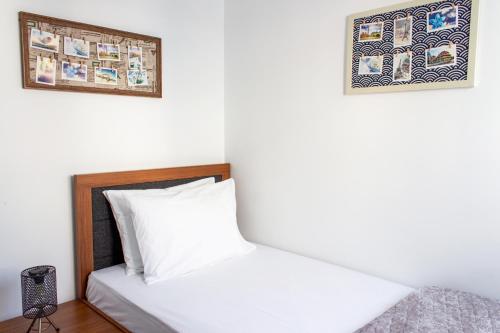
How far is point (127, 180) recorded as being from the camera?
6.89 ft

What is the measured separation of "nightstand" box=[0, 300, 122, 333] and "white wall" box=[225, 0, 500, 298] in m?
1.13

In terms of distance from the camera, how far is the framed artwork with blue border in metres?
1.59

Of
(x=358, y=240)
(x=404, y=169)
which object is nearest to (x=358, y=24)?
(x=404, y=169)

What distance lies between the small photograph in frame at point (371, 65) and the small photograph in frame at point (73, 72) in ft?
4.71

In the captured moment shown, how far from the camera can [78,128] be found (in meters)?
1.96

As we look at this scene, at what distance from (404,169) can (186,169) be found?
1.30 meters

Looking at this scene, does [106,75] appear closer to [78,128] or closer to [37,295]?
[78,128]

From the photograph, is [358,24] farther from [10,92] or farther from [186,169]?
[10,92]

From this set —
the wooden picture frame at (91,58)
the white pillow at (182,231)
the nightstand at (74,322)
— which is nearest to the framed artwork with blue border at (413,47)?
the white pillow at (182,231)

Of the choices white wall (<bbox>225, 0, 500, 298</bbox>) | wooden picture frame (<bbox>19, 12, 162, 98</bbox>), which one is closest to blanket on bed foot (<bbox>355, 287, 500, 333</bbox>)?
white wall (<bbox>225, 0, 500, 298</bbox>)

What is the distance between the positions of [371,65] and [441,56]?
0.33 metres

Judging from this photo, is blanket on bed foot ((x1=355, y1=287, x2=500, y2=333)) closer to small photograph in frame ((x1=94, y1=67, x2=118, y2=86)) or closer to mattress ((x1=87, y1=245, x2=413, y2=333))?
mattress ((x1=87, y1=245, x2=413, y2=333))

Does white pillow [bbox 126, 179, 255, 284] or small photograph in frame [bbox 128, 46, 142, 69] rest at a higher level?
small photograph in frame [bbox 128, 46, 142, 69]

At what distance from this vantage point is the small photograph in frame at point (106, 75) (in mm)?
2002
